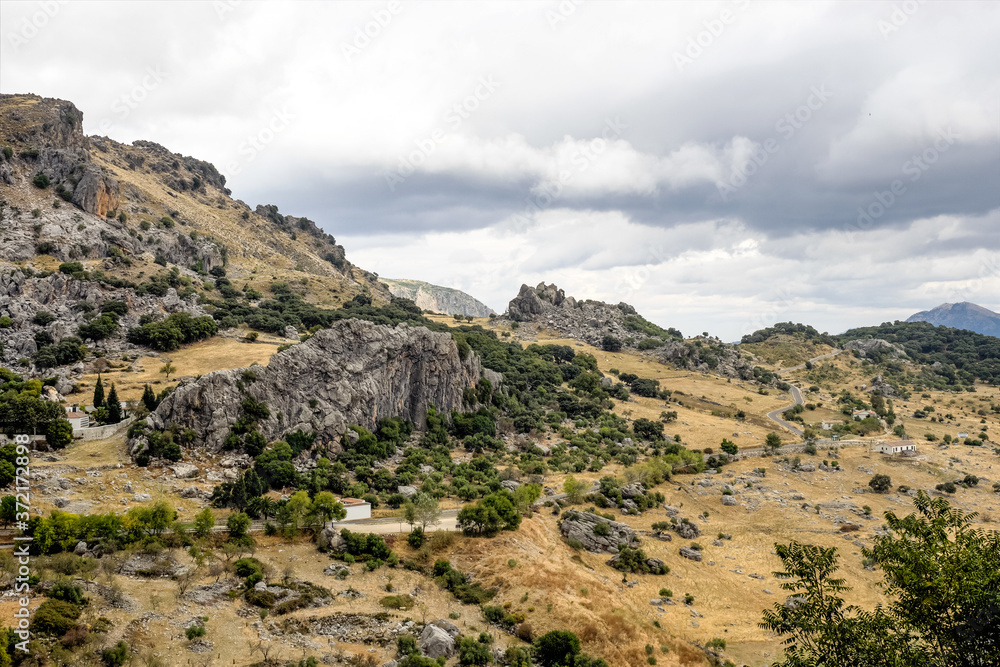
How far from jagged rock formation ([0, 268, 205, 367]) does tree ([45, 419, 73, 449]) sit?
27036mm

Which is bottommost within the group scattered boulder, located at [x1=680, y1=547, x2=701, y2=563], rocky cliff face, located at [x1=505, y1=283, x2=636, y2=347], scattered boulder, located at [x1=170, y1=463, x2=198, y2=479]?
scattered boulder, located at [x1=680, y1=547, x2=701, y2=563]

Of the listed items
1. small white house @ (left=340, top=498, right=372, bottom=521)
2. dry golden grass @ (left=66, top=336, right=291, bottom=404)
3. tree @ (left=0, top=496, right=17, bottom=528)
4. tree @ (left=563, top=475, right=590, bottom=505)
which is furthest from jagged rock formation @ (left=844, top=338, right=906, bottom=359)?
tree @ (left=0, top=496, right=17, bottom=528)

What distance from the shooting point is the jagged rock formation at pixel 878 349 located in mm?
168000

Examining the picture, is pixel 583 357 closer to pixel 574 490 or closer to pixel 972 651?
pixel 574 490

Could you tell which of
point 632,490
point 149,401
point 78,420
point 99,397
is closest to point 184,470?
point 149,401

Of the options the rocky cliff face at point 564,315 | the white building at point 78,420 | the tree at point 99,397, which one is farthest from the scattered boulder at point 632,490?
the rocky cliff face at point 564,315

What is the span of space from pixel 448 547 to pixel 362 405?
26497 millimetres

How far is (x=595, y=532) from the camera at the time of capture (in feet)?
167

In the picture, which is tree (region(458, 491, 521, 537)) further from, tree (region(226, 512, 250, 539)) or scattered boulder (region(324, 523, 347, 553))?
tree (region(226, 512, 250, 539))

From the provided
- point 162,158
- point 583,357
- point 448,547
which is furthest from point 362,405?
point 162,158

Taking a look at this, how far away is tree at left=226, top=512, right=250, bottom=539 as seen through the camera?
38688 mm

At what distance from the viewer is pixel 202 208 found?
15938 cm

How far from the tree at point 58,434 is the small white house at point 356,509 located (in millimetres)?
24028

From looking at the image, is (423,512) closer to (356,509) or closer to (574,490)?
(356,509)
